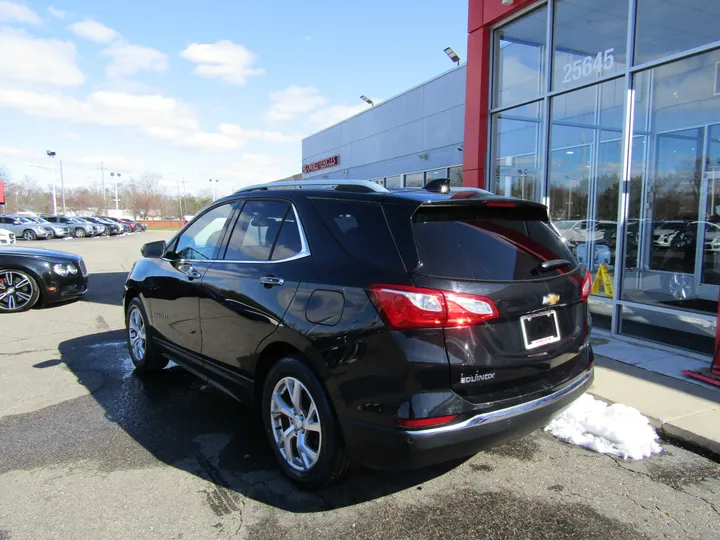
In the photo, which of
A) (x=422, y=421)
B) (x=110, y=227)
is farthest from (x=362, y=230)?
(x=110, y=227)

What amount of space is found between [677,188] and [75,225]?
43764 millimetres

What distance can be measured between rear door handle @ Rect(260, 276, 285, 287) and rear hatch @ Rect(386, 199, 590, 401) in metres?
0.91

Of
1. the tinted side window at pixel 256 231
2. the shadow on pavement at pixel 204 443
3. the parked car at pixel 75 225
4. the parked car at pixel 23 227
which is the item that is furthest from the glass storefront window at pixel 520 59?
the parked car at pixel 75 225

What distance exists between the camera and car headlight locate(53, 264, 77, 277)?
341 inches

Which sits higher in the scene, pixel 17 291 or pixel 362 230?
pixel 362 230

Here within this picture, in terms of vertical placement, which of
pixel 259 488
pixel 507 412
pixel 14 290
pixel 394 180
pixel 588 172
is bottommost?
pixel 259 488

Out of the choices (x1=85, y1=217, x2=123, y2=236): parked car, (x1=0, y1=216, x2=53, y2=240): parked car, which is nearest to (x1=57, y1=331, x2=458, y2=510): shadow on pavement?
(x1=0, y1=216, x2=53, y2=240): parked car

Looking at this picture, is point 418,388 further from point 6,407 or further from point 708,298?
point 708,298

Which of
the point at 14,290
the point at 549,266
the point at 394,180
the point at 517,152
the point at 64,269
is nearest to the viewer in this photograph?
the point at 549,266

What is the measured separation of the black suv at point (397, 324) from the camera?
2336mm

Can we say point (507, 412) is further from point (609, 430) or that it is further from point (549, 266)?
point (609, 430)

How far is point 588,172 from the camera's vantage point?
30.9 ft

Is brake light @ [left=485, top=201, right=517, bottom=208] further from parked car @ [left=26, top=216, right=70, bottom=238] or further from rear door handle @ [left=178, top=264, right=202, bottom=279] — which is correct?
parked car @ [left=26, top=216, right=70, bottom=238]

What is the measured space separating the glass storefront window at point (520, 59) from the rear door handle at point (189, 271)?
664cm
